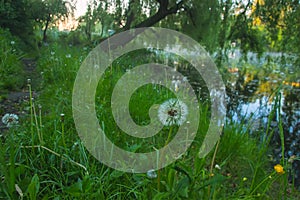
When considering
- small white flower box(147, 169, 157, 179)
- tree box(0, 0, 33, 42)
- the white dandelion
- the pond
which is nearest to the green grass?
small white flower box(147, 169, 157, 179)

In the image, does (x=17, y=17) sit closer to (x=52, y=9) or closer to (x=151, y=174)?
(x=52, y=9)

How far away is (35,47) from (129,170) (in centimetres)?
613

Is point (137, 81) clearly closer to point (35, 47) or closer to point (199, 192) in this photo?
point (199, 192)

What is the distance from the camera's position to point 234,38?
566 centimetres

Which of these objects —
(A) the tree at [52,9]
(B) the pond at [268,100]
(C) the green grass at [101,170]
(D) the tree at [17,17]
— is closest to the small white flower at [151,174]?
(C) the green grass at [101,170]

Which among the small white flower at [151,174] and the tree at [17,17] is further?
the tree at [17,17]

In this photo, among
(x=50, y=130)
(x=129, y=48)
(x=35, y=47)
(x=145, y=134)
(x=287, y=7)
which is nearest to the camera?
(x=50, y=130)

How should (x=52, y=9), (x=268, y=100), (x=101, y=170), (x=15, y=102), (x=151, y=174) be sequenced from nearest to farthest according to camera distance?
(x=151, y=174)
(x=101, y=170)
(x=268, y=100)
(x=15, y=102)
(x=52, y=9)

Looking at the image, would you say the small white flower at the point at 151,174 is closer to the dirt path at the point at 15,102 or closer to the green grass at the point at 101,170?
the green grass at the point at 101,170

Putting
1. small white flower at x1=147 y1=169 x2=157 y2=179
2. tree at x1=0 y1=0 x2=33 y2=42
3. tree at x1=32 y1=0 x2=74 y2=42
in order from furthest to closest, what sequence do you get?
tree at x1=0 y1=0 x2=33 y2=42 → tree at x1=32 y1=0 x2=74 y2=42 → small white flower at x1=147 y1=169 x2=157 y2=179

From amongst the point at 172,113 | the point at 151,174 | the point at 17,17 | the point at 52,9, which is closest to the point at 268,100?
the point at 172,113

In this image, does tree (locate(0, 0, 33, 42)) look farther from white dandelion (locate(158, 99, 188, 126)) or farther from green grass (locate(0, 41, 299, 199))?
white dandelion (locate(158, 99, 188, 126))

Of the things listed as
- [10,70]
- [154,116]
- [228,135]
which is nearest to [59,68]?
[10,70]

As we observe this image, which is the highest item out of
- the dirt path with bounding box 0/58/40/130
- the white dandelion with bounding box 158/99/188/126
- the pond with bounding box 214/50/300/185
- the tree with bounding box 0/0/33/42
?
the tree with bounding box 0/0/33/42
